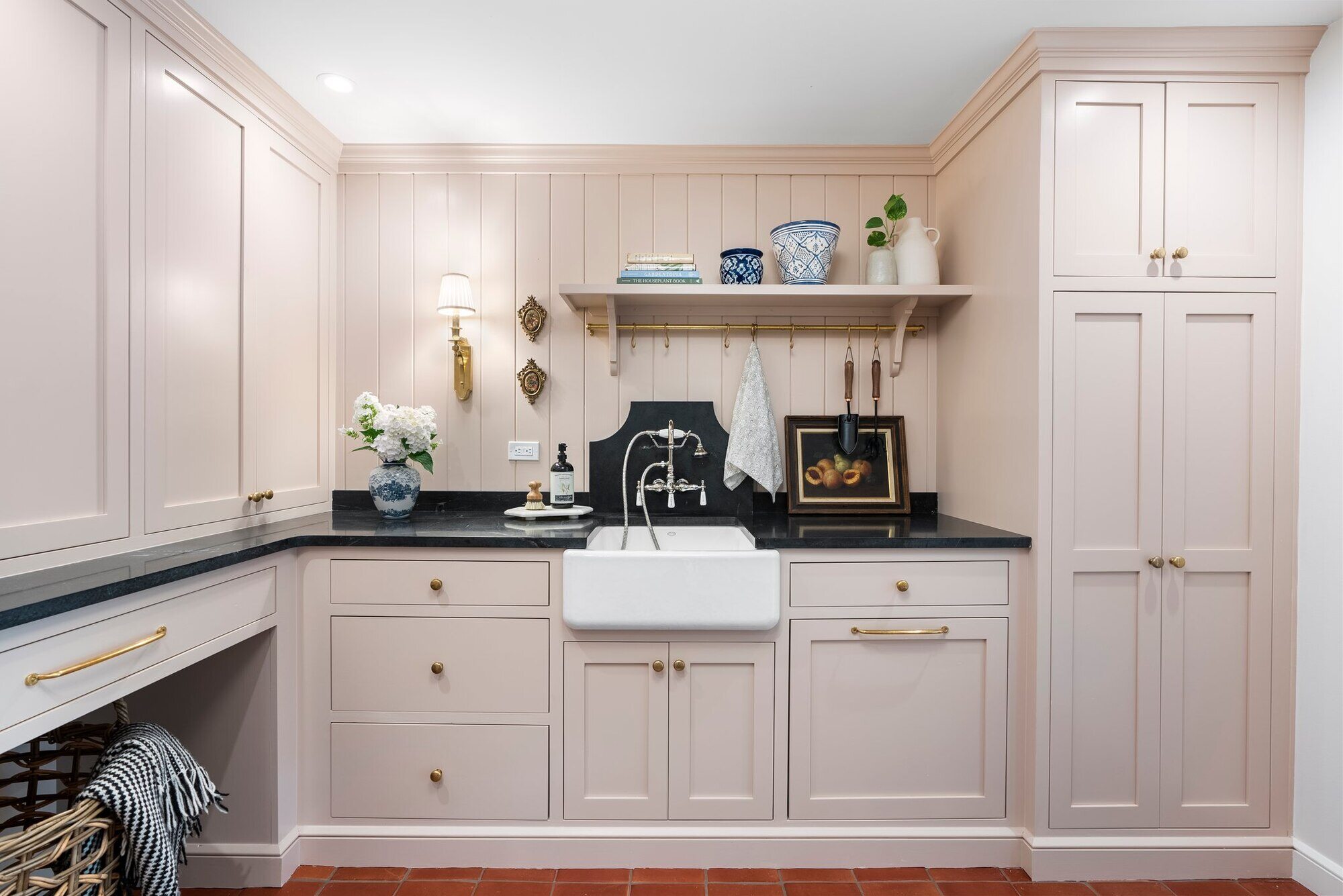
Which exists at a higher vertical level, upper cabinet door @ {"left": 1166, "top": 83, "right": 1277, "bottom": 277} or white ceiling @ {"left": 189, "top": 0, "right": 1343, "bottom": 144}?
white ceiling @ {"left": 189, "top": 0, "right": 1343, "bottom": 144}

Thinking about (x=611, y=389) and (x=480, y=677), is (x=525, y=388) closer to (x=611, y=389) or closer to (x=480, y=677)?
(x=611, y=389)

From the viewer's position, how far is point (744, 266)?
232 centimetres

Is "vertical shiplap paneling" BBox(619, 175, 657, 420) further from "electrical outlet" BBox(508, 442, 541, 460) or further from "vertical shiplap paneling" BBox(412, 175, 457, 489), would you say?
"vertical shiplap paneling" BBox(412, 175, 457, 489)

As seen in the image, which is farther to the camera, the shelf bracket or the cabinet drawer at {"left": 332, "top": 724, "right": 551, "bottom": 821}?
the shelf bracket

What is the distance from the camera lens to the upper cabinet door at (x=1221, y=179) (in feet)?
5.94

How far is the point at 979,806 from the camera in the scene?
1.93 metres

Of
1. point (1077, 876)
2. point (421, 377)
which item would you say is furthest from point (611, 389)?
point (1077, 876)

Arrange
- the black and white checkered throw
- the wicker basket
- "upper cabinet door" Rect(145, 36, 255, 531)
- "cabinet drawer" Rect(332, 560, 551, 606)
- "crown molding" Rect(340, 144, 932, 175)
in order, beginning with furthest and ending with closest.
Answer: "crown molding" Rect(340, 144, 932, 175) → "cabinet drawer" Rect(332, 560, 551, 606) → "upper cabinet door" Rect(145, 36, 255, 531) → the black and white checkered throw → the wicker basket

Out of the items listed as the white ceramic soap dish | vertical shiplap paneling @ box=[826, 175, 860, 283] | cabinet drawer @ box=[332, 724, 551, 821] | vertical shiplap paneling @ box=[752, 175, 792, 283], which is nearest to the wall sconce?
the white ceramic soap dish

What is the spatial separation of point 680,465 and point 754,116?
3.94 ft

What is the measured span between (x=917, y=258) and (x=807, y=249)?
14.3 inches

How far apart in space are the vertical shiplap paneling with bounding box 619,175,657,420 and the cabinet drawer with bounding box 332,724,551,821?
3.80ft

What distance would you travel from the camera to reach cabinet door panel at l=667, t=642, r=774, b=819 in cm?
189

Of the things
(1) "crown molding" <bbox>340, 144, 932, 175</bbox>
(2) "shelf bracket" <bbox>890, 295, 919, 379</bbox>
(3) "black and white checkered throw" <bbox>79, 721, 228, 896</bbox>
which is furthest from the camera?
(1) "crown molding" <bbox>340, 144, 932, 175</bbox>
